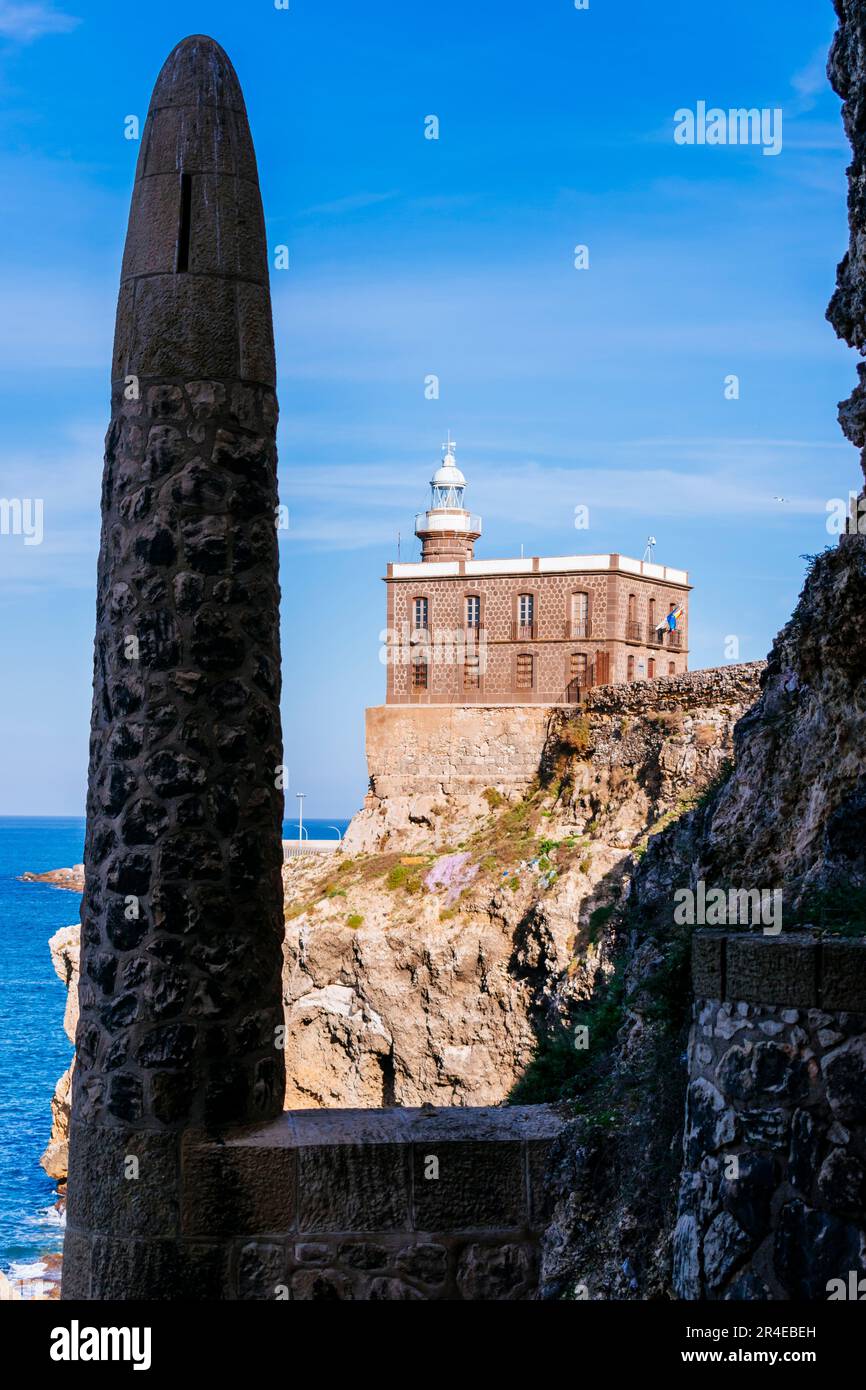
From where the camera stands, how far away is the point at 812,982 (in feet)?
12.7

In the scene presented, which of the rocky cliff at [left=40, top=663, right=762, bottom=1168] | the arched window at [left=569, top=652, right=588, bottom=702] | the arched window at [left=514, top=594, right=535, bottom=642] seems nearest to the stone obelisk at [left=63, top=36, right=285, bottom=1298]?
the rocky cliff at [left=40, top=663, right=762, bottom=1168]

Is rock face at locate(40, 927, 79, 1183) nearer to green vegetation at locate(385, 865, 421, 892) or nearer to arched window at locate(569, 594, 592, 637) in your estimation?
green vegetation at locate(385, 865, 421, 892)

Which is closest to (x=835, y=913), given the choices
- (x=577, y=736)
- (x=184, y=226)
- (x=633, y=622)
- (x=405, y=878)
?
(x=184, y=226)

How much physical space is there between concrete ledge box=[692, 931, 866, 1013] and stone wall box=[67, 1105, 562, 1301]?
1.94 m

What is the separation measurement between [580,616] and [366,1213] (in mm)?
50461

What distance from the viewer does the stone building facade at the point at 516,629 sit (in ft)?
182

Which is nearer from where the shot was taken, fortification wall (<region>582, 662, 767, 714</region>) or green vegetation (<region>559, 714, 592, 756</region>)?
fortification wall (<region>582, 662, 767, 714</region>)

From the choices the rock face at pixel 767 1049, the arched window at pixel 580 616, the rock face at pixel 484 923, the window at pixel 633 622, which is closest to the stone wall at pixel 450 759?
the rock face at pixel 484 923

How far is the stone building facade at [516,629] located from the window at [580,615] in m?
0.04

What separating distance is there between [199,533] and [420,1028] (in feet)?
114

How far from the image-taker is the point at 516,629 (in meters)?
56.0

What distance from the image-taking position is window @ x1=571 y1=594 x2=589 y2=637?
55.5 m

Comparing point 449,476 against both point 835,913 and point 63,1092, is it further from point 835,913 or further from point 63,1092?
point 835,913

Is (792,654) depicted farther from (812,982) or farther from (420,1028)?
(420,1028)
